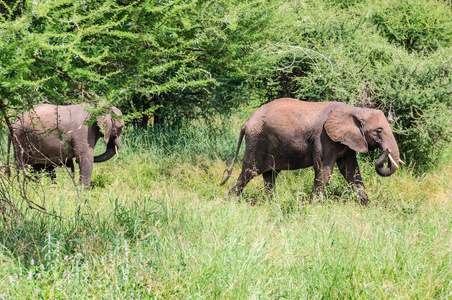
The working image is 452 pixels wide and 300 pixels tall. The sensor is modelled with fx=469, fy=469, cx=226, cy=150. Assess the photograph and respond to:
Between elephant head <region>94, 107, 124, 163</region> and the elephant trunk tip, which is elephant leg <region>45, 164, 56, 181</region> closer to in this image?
elephant head <region>94, 107, 124, 163</region>

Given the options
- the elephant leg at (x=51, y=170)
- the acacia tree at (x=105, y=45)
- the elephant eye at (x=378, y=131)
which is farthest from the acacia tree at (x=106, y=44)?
the elephant leg at (x=51, y=170)

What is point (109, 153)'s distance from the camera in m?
7.34

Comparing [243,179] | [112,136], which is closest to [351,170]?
[243,179]

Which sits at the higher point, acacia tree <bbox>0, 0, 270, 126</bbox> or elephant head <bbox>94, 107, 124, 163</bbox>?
acacia tree <bbox>0, 0, 270, 126</bbox>

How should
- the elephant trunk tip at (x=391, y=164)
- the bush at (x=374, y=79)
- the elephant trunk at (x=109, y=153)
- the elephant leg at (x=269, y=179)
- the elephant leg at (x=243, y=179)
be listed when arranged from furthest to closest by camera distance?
the bush at (x=374, y=79) → the elephant trunk at (x=109, y=153) → the elephant leg at (x=269, y=179) → the elephant leg at (x=243, y=179) → the elephant trunk tip at (x=391, y=164)

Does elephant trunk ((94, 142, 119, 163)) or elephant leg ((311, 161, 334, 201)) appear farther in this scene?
elephant trunk ((94, 142, 119, 163))

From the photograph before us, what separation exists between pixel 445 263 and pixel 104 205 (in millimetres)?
3721

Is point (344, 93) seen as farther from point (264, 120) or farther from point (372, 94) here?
point (264, 120)

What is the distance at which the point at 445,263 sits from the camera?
3471 millimetres

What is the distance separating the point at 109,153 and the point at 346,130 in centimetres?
364

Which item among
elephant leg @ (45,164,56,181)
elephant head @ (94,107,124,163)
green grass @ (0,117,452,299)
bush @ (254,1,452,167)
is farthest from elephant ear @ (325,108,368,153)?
elephant leg @ (45,164,56,181)

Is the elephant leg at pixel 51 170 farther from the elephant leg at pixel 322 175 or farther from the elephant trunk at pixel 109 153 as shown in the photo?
the elephant leg at pixel 322 175

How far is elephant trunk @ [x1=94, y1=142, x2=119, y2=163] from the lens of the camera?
7.26m

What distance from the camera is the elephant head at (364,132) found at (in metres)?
5.97
